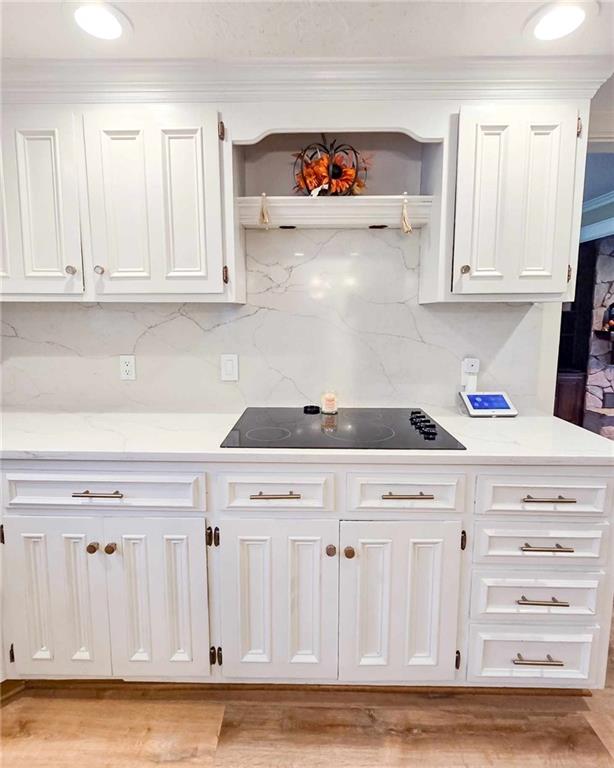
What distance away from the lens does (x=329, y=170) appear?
1770mm

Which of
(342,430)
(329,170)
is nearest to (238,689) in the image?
(342,430)

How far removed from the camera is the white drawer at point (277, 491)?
4.75 feet

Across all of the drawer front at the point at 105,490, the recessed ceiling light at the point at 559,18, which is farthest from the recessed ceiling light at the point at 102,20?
the drawer front at the point at 105,490

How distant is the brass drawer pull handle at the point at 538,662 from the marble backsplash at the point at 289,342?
102 cm

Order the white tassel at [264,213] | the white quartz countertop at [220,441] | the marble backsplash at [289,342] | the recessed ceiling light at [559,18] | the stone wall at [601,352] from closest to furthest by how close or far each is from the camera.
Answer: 1. the recessed ceiling light at [559,18]
2. the white quartz countertop at [220,441]
3. the white tassel at [264,213]
4. the marble backsplash at [289,342]
5. the stone wall at [601,352]

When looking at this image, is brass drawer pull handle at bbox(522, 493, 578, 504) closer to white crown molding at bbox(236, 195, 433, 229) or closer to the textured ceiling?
white crown molding at bbox(236, 195, 433, 229)

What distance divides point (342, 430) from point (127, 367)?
108 cm

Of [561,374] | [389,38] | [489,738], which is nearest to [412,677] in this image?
[489,738]

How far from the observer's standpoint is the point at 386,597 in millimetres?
1489

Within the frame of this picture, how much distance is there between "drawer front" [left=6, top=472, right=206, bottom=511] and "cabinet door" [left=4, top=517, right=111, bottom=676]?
0.24ft

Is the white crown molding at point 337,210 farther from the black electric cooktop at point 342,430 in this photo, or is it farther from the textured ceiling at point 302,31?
the black electric cooktop at point 342,430

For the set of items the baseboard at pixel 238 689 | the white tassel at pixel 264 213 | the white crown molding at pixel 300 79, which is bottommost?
the baseboard at pixel 238 689

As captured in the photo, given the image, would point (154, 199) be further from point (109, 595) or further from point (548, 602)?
point (548, 602)

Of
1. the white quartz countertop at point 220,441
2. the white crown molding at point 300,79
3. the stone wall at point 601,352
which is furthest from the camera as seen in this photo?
the stone wall at point 601,352
